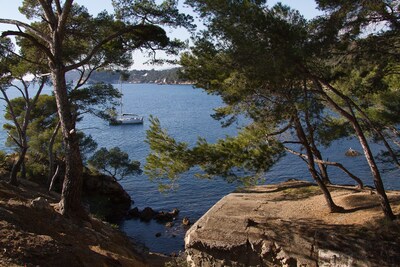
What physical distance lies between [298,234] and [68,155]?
6.18 meters

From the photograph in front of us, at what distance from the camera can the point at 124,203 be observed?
26.8m

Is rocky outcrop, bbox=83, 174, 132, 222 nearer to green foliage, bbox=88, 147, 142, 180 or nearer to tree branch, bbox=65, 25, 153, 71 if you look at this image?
green foliage, bbox=88, 147, 142, 180

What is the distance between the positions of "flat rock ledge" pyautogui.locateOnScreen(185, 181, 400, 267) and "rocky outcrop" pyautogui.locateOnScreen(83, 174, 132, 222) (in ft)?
46.3

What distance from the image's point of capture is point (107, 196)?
2592cm

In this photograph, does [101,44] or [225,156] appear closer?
[101,44]

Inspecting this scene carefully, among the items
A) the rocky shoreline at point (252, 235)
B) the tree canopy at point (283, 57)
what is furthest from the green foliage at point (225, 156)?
the rocky shoreline at point (252, 235)

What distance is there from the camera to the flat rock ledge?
857 cm

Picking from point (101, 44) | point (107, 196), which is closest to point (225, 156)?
point (101, 44)

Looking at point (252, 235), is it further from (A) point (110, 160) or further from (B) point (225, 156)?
(A) point (110, 160)

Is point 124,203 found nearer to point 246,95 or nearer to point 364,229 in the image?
point 246,95

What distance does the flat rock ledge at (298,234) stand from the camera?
28.1ft

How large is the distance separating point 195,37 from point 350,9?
3977 millimetres

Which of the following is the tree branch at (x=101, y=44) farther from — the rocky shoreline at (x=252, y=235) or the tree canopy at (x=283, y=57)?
the rocky shoreline at (x=252, y=235)

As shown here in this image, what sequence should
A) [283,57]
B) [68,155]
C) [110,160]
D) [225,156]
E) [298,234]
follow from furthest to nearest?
[110,160], [225,156], [68,155], [298,234], [283,57]
